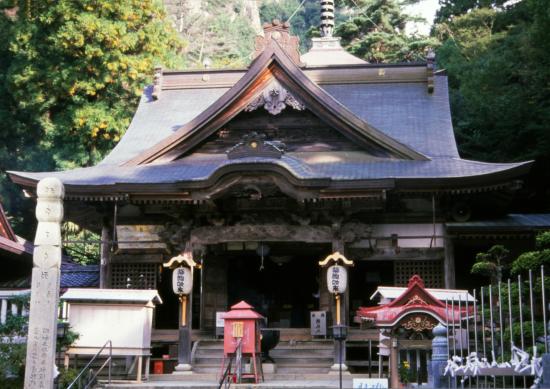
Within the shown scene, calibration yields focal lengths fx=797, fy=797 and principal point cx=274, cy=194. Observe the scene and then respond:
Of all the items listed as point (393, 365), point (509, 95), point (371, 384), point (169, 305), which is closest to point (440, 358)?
point (371, 384)

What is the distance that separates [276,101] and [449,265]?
17.8ft

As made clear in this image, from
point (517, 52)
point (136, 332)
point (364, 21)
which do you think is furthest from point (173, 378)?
point (364, 21)

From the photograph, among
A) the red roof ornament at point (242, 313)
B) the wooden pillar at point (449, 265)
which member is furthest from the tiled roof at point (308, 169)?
the red roof ornament at point (242, 313)

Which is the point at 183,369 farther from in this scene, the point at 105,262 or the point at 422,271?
the point at 422,271

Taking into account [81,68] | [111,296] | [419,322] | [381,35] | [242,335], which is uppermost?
[381,35]

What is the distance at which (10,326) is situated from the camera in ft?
43.7

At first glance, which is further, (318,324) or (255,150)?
(318,324)

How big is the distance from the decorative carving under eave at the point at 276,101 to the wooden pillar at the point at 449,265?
15.0 feet

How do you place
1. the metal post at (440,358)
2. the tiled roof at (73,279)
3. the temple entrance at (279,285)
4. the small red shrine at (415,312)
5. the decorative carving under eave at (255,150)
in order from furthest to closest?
the temple entrance at (279,285) → the tiled roof at (73,279) → the decorative carving under eave at (255,150) → the small red shrine at (415,312) → the metal post at (440,358)

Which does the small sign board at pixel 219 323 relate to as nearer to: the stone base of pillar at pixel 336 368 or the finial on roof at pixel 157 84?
the stone base of pillar at pixel 336 368

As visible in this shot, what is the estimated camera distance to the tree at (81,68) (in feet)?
89.4

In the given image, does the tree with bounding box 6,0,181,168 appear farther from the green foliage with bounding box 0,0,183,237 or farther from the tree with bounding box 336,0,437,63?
the tree with bounding box 336,0,437,63

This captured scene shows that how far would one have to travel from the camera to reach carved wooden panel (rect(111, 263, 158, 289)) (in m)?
18.5

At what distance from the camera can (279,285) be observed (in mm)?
20656
